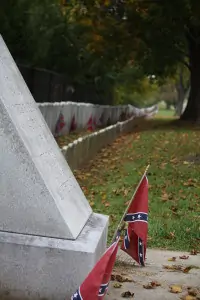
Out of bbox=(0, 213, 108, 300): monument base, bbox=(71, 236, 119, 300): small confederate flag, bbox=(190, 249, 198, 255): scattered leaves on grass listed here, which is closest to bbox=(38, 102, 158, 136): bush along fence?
bbox=(190, 249, 198, 255): scattered leaves on grass

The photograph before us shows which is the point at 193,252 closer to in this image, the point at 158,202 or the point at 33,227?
the point at 33,227

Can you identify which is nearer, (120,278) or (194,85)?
(120,278)

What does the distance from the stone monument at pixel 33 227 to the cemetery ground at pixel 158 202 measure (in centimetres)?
59

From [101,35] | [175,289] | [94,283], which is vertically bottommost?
[101,35]

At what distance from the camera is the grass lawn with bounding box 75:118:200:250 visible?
24.5 ft

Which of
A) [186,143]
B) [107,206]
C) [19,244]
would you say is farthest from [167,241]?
[186,143]

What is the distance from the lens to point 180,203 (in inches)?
369

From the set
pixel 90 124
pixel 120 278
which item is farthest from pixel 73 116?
pixel 120 278

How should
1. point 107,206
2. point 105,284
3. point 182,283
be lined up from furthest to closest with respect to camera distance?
point 107,206 < point 182,283 < point 105,284

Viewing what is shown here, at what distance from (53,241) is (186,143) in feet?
42.8

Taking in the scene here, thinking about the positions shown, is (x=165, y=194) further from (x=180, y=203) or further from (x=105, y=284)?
(x=105, y=284)

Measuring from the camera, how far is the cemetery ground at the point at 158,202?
17.0 feet

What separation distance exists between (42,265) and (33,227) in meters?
0.29

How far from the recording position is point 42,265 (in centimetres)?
441
